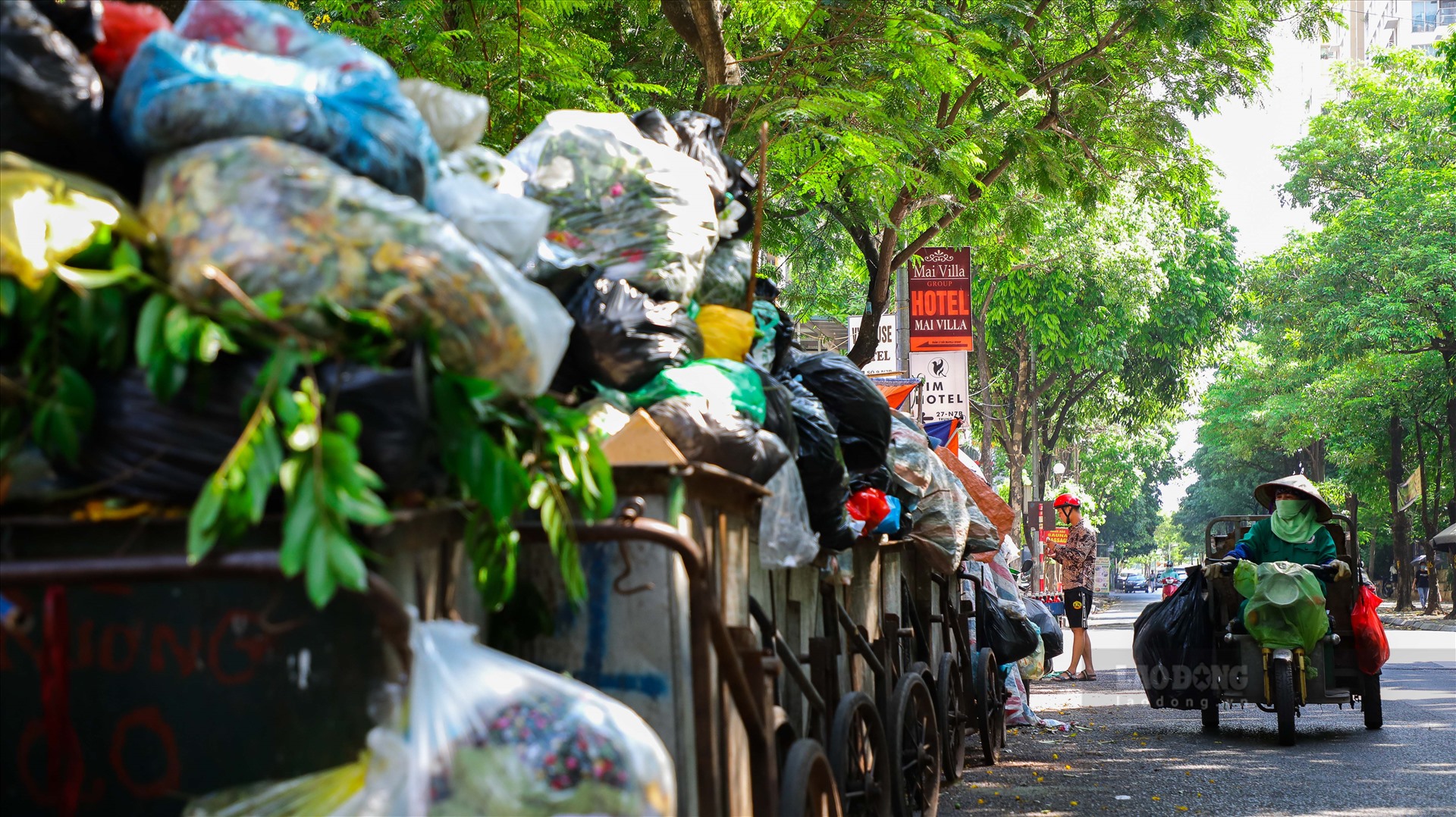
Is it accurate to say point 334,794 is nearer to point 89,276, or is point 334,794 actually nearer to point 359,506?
point 359,506

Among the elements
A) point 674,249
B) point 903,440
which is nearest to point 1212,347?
point 903,440

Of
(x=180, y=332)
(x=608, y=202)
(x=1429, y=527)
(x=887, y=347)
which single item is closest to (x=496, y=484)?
(x=180, y=332)

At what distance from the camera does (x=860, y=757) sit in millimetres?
5230

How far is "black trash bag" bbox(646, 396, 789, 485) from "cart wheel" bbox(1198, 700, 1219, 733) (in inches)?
294

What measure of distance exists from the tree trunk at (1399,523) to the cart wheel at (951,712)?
31.1 metres

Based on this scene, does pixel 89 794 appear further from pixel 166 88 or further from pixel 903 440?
pixel 903 440

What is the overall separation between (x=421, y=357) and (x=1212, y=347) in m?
35.9

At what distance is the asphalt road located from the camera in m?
7.29

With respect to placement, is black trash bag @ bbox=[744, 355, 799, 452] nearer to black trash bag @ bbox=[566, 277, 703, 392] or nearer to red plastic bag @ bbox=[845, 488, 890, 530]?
black trash bag @ bbox=[566, 277, 703, 392]

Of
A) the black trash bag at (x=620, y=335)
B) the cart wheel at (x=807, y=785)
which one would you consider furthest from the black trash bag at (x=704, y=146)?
the cart wheel at (x=807, y=785)

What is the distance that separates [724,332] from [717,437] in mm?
976

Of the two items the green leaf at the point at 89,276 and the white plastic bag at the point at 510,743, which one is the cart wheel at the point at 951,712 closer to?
the white plastic bag at the point at 510,743

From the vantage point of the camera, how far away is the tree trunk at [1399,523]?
35938 mm

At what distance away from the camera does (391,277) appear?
2.42 meters
